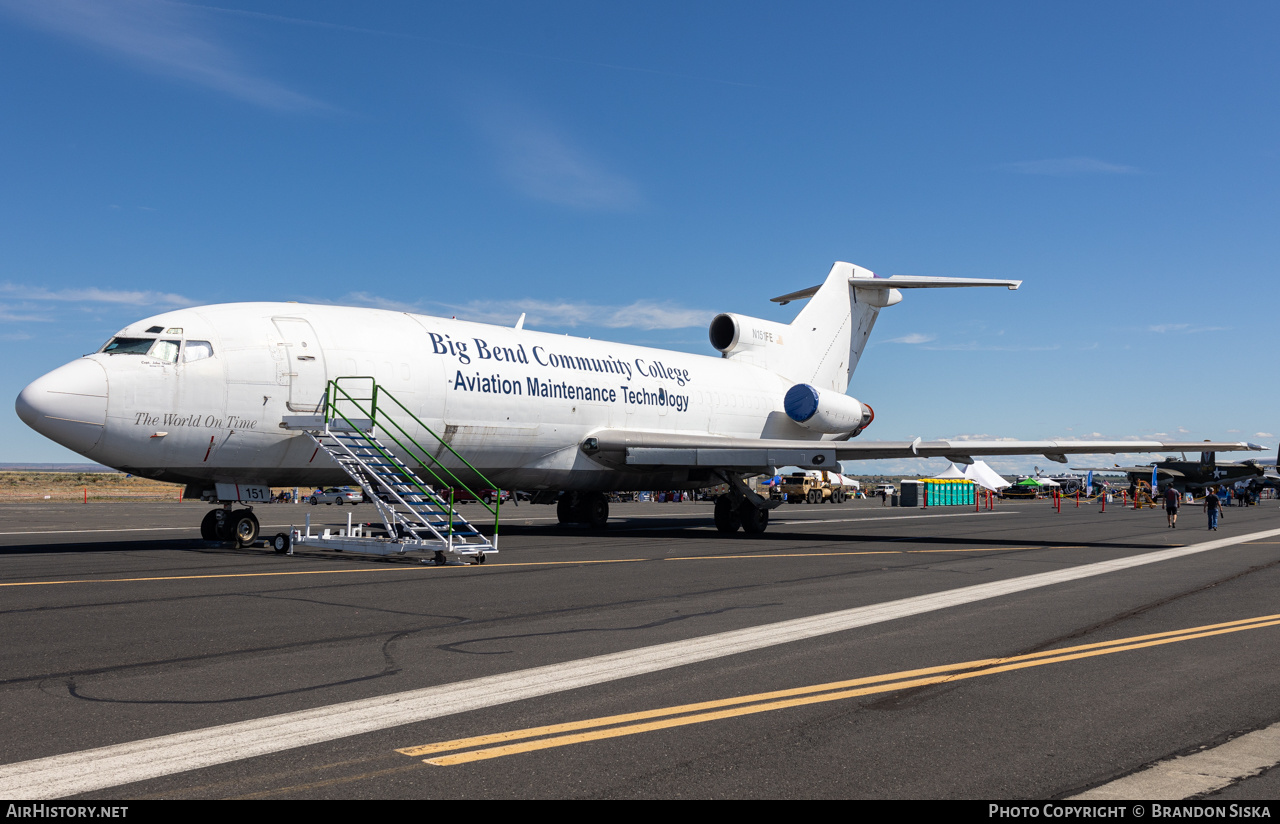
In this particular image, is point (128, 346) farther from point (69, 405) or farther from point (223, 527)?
point (223, 527)

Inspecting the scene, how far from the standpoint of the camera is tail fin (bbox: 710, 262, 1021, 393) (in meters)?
31.1

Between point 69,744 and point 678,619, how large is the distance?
232 inches

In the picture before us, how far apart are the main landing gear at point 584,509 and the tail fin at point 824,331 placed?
7.07 metres

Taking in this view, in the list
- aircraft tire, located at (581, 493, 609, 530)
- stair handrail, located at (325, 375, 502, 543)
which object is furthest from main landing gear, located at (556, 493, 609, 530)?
stair handrail, located at (325, 375, 502, 543)

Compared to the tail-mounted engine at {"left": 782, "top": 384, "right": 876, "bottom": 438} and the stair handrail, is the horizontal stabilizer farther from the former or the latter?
the stair handrail

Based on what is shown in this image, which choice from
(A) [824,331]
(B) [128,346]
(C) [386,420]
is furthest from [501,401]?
(A) [824,331]

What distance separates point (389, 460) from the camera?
17.7 metres

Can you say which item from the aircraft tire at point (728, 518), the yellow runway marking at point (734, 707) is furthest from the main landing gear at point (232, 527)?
the yellow runway marking at point (734, 707)

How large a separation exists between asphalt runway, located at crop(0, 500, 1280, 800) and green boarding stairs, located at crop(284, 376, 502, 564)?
5.29 ft

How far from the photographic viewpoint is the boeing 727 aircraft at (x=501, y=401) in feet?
52.5

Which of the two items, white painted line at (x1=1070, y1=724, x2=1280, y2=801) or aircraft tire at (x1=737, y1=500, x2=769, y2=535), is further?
aircraft tire at (x1=737, y1=500, x2=769, y2=535)

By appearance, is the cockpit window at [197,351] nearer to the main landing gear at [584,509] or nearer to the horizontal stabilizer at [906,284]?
the main landing gear at [584,509]
